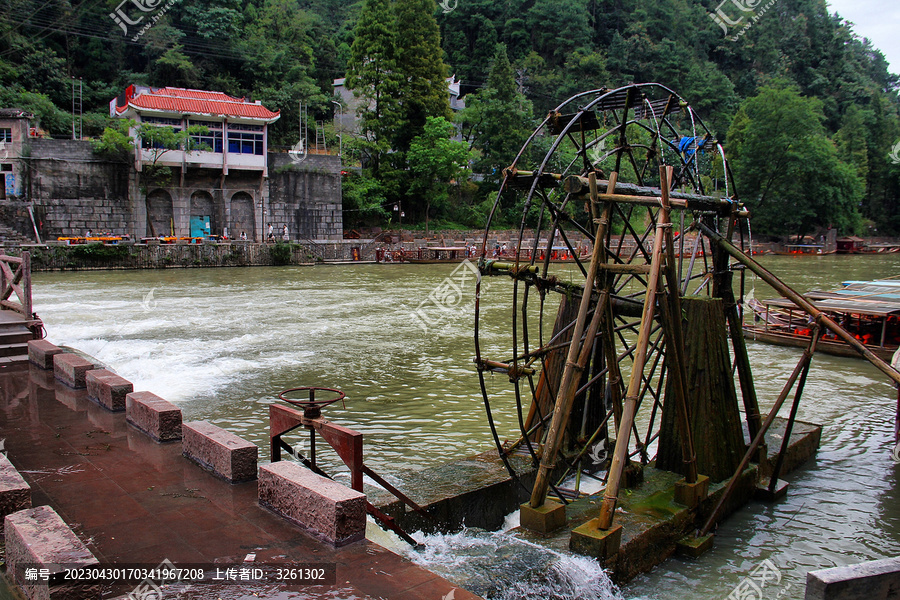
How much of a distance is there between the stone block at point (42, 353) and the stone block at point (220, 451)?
5.11m

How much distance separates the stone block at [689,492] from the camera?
669cm

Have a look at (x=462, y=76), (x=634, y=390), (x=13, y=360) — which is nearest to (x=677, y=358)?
(x=634, y=390)

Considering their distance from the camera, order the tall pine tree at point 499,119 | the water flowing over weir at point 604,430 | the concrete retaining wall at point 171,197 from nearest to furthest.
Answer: the water flowing over weir at point 604,430 → the concrete retaining wall at point 171,197 → the tall pine tree at point 499,119

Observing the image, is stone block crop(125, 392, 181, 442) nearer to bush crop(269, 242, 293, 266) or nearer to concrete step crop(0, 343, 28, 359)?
concrete step crop(0, 343, 28, 359)

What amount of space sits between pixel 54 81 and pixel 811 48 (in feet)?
310

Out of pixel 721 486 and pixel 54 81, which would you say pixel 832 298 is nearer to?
pixel 721 486

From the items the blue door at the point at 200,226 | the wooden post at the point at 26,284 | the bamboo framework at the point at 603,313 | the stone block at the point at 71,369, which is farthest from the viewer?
the blue door at the point at 200,226

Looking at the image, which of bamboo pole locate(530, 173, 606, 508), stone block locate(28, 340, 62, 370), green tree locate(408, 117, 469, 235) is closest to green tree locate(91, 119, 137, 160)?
green tree locate(408, 117, 469, 235)

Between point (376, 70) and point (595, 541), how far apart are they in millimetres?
52482

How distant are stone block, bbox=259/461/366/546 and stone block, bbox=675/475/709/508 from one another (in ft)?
11.2

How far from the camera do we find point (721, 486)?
7273 millimetres

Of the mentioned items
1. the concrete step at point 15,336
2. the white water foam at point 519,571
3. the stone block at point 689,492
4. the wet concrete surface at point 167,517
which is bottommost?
the white water foam at point 519,571

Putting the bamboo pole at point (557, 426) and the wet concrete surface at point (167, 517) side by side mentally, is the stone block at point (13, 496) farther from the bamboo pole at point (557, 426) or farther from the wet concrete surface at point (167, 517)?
the bamboo pole at point (557, 426)

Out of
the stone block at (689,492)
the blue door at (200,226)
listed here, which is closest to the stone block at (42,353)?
the stone block at (689,492)
